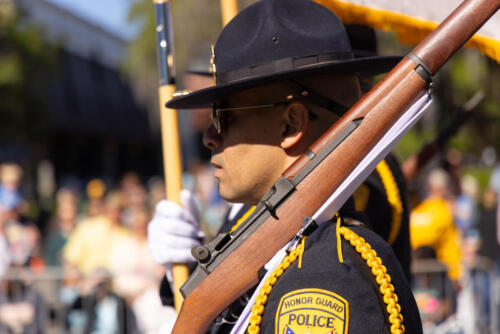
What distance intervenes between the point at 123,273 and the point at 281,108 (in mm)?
5392

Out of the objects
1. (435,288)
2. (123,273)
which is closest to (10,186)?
(123,273)

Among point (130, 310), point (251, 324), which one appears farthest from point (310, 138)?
point (130, 310)

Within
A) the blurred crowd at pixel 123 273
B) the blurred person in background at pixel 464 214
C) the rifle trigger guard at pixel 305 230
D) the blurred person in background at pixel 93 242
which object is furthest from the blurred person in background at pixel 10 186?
the rifle trigger guard at pixel 305 230

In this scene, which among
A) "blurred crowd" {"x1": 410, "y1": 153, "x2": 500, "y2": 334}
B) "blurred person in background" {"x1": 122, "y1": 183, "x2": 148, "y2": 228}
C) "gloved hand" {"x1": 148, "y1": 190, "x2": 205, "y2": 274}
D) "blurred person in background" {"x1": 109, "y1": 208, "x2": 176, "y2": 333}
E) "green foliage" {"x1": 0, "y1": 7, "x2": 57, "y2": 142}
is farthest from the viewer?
"green foliage" {"x1": 0, "y1": 7, "x2": 57, "y2": 142}

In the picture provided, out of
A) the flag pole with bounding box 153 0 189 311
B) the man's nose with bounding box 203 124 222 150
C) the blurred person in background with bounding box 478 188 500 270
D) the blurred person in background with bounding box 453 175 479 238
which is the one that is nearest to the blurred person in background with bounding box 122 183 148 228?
the blurred person in background with bounding box 478 188 500 270

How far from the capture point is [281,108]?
6.23 ft

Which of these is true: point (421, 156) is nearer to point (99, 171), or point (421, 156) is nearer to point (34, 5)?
point (34, 5)

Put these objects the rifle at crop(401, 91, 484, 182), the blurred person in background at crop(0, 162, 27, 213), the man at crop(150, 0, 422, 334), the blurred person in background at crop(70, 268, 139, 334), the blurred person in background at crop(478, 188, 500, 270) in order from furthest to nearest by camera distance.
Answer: the blurred person in background at crop(0, 162, 27, 213)
the blurred person in background at crop(478, 188, 500, 270)
the blurred person in background at crop(70, 268, 139, 334)
the rifle at crop(401, 91, 484, 182)
the man at crop(150, 0, 422, 334)

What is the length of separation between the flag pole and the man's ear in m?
0.83

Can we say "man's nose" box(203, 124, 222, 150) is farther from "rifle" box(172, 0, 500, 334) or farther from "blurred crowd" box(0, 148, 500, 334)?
"blurred crowd" box(0, 148, 500, 334)

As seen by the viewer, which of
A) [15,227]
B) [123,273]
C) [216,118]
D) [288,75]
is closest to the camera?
[288,75]

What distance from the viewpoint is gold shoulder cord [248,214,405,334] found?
5.36 feet

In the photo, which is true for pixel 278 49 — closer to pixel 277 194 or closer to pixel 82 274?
pixel 277 194

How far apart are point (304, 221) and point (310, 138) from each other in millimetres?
257
